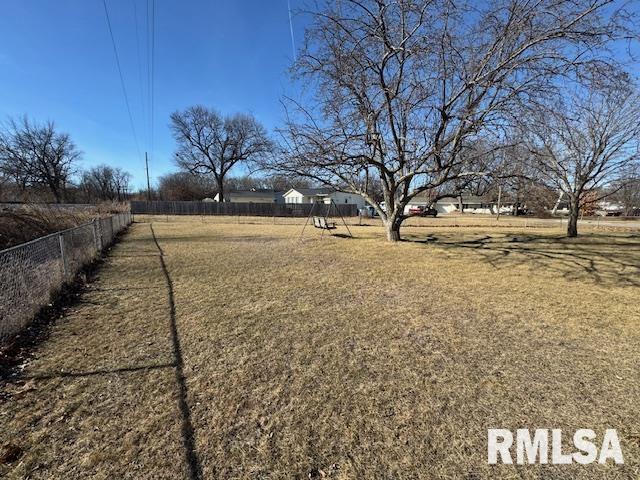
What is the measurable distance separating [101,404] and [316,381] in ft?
5.97

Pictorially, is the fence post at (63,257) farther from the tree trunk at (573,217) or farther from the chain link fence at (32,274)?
the tree trunk at (573,217)

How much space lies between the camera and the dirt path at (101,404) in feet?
6.73

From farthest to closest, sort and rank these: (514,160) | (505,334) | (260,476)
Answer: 1. (514,160)
2. (505,334)
3. (260,476)

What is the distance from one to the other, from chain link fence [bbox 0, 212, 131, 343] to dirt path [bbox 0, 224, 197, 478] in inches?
16.8

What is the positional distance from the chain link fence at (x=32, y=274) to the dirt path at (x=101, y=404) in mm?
426

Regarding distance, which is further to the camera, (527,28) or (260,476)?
(527,28)

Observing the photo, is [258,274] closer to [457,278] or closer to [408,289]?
[408,289]

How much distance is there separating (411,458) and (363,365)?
4.07 feet

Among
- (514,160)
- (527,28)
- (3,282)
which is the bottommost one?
(3,282)

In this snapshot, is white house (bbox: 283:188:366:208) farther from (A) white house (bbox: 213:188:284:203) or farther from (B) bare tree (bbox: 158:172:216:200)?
(B) bare tree (bbox: 158:172:216:200)

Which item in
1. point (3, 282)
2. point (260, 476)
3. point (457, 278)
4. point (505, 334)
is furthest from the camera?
point (457, 278)

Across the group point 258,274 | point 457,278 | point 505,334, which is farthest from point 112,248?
point 505,334

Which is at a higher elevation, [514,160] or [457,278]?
[514,160]

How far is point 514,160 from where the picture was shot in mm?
9344
